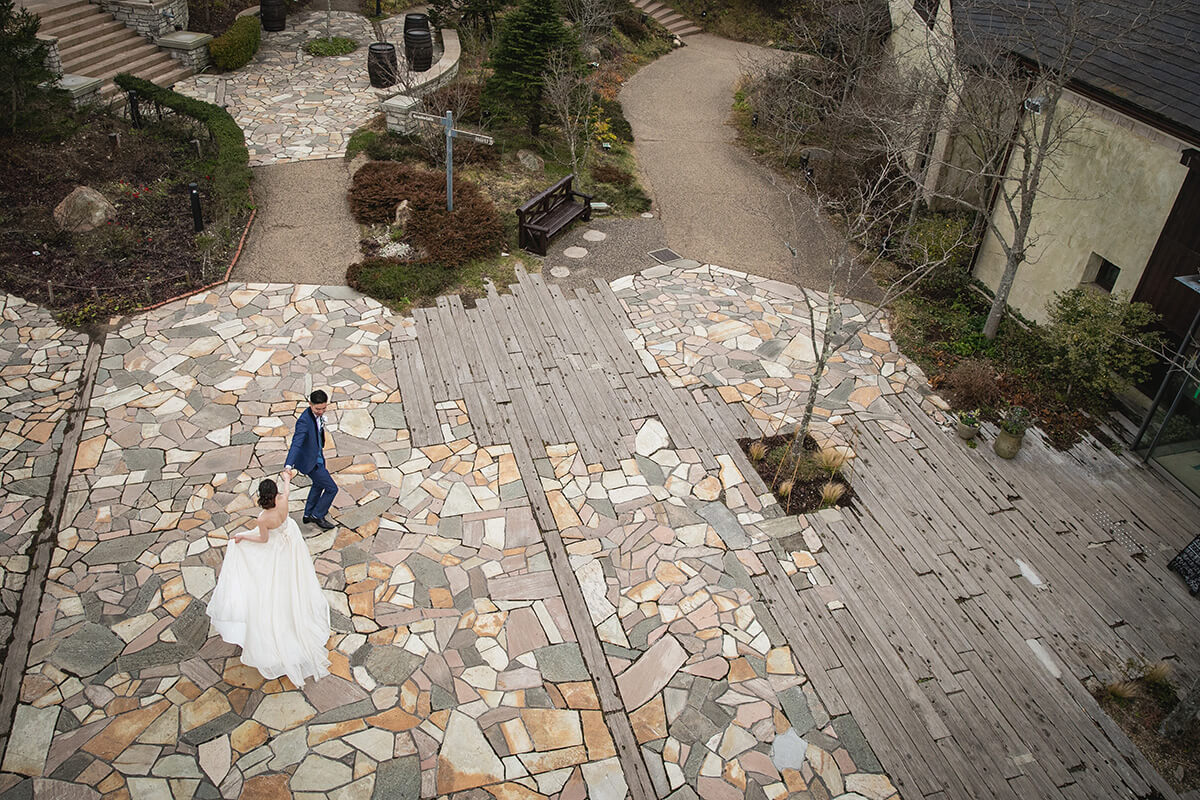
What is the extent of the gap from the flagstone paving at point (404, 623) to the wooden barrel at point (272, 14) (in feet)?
49.8

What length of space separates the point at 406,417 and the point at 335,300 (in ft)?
10.7

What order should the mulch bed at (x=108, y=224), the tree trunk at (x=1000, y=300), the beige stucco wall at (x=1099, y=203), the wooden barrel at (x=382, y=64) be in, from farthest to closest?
the wooden barrel at (x=382, y=64) < the mulch bed at (x=108, y=224) < the tree trunk at (x=1000, y=300) < the beige stucco wall at (x=1099, y=203)

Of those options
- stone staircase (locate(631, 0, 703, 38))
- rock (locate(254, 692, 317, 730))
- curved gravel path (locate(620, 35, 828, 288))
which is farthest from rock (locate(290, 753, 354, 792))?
stone staircase (locate(631, 0, 703, 38))

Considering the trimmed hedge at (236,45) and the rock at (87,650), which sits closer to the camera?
the rock at (87,650)

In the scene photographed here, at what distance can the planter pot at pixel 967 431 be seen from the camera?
38.4ft

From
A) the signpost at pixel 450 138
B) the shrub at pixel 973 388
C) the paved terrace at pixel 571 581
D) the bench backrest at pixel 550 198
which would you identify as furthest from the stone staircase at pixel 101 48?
the shrub at pixel 973 388

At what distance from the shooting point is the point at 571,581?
9258 mm

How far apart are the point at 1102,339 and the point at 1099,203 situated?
2404 mm

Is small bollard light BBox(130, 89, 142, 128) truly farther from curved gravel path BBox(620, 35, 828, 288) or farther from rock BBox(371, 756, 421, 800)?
rock BBox(371, 756, 421, 800)

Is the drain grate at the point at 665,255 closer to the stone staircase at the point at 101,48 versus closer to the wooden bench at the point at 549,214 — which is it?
the wooden bench at the point at 549,214

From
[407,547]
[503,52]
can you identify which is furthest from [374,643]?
[503,52]

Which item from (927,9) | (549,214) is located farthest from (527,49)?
(927,9)

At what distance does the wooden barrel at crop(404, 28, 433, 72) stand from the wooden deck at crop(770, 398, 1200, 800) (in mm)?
14866

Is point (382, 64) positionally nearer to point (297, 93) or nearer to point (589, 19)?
point (297, 93)
